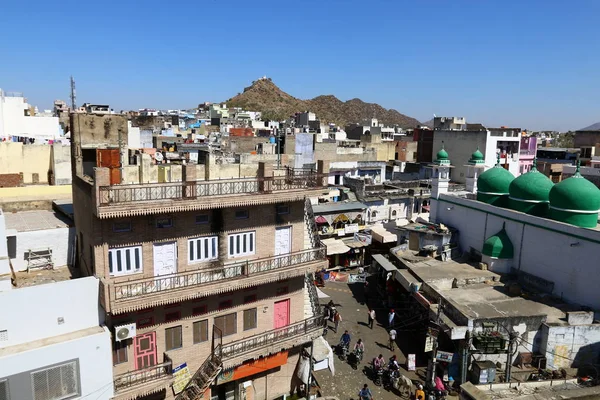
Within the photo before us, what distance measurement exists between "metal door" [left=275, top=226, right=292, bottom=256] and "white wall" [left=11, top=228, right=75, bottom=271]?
780 centimetres

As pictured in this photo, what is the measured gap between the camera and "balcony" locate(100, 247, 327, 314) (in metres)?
14.1

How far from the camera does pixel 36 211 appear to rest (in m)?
19.2

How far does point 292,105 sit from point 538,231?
443 ft

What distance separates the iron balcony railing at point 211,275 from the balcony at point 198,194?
7.41 ft

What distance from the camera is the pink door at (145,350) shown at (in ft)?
51.2

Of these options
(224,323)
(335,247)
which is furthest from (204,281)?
(335,247)

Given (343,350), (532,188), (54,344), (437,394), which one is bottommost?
(437,394)

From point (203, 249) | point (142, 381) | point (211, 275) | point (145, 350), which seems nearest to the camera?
point (142, 381)

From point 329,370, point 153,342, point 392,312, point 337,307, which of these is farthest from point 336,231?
point 153,342

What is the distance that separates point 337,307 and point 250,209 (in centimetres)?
1378

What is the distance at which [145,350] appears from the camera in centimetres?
1577

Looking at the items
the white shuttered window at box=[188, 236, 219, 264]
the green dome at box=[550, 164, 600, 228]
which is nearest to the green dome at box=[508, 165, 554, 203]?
the green dome at box=[550, 164, 600, 228]

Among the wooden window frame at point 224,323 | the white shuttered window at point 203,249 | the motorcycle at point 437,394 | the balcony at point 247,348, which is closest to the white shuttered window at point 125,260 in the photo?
the white shuttered window at point 203,249

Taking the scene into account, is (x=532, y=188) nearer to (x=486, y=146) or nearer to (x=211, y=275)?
(x=211, y=275)
